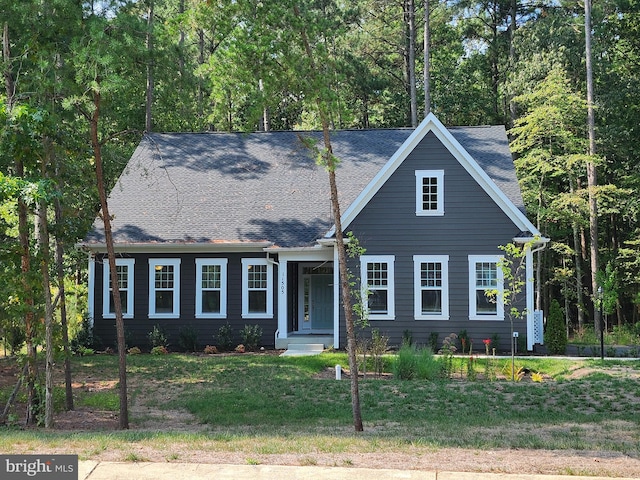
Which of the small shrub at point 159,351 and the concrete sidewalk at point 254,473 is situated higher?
the concrete sidewalk at point 254,473

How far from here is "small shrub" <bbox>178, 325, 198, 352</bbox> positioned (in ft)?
72.2

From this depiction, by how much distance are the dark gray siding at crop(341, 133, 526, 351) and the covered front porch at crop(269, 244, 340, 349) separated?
1.69 metres

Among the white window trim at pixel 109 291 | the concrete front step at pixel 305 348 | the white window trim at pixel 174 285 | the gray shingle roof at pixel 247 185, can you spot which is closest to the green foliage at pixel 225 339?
the white window trim at pixel 174 285

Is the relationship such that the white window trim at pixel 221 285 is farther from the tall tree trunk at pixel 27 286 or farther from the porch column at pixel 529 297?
the tall tree trunk at pixel 27 286

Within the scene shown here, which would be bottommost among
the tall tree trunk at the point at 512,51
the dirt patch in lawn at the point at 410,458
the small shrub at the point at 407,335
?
the dirt patch in lawn at the point at 410,458

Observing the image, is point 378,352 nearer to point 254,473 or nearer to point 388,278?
point 388,278

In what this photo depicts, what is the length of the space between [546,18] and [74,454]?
3225 centimetres

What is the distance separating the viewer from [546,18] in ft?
113

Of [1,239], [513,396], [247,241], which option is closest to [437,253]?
[247,241]

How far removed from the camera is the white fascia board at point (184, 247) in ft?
71.7

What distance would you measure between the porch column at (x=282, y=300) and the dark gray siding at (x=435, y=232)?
251 cm

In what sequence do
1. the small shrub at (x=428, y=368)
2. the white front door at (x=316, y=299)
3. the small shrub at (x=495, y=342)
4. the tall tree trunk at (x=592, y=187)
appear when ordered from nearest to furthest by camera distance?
the small shrub at (x=428, y=368)
the small shrub at (x=495, y=342)
the white front door at (x=316, y=299)
the tall tree trunk at (x=592, y=187)

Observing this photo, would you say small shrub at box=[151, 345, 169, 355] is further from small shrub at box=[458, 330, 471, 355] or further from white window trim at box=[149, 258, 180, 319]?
small shrub at box=[458, 330, 471, 355]

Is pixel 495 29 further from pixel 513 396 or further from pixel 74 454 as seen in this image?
pixel 74 454
